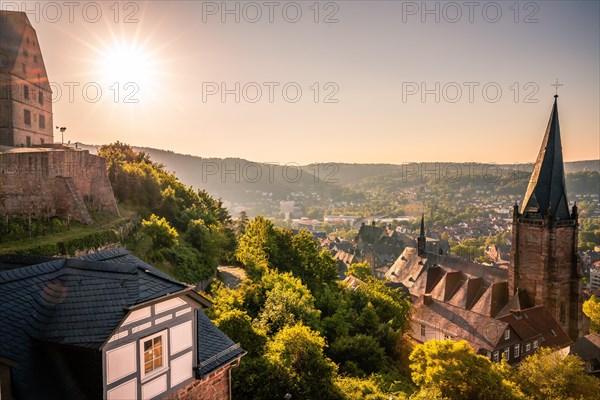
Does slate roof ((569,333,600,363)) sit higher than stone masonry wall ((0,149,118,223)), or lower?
lower

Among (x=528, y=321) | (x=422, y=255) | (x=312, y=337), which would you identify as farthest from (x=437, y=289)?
(x=312, y=337)

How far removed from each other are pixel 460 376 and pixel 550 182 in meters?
27.3

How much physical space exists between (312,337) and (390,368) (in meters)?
10.4

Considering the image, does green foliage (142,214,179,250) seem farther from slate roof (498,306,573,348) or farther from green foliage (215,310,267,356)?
slate roof (498,306,573,348)

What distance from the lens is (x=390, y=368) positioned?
24.5 meters

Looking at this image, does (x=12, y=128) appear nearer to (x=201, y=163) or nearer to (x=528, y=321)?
(x=528, y=321)

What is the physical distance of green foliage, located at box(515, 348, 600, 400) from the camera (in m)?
21.8

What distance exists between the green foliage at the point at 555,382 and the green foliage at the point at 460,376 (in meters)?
3.79

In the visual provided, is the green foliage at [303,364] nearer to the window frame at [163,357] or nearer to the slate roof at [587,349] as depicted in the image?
the window frame at [163,357]

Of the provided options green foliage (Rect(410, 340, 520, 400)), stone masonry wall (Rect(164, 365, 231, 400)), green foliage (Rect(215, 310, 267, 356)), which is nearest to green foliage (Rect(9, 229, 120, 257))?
green foliage (Rect(215, 310, 267, 356))

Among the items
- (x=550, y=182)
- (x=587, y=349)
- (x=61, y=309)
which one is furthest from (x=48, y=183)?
(x=550, y=182)

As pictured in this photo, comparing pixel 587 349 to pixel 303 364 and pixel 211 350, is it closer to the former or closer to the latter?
pixel 303 364

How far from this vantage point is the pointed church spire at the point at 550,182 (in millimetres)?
38969

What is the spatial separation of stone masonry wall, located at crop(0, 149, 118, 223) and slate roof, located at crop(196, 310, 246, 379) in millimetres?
15937
